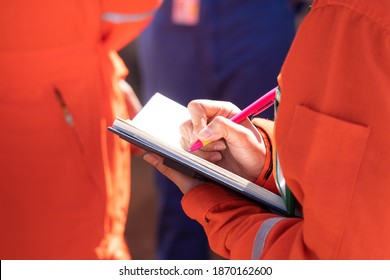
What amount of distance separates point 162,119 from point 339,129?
1.64 ft

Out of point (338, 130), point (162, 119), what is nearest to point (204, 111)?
point (162, 119)

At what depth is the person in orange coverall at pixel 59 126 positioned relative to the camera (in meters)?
1.59

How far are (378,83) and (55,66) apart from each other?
948mm

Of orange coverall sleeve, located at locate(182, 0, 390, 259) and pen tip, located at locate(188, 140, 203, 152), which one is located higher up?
orange coverall sleeve, located at locate(182, 0, 390, 259)

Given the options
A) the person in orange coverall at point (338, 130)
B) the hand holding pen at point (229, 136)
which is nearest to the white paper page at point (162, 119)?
the hand holding pen at point (229, 136)

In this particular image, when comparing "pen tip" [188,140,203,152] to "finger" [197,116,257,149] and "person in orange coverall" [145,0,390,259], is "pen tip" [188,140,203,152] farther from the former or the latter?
"person in orange coverall" [145,0,390,259]

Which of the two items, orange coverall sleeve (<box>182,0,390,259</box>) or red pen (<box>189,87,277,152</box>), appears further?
red pen (<box>189,87,277,152</box>)

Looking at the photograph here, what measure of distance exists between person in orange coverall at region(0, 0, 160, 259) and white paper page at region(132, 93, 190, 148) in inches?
14.7

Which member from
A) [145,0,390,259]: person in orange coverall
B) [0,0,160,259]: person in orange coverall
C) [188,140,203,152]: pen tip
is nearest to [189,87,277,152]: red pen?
[188,140,203,152]: pen tip

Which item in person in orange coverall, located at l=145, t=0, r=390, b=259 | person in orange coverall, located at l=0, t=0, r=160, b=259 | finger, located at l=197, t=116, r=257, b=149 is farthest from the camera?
person in orange coverall, located at l=0, t=0, r=160, b=259

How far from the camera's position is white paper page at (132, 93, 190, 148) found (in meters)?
1.29

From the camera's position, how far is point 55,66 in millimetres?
1629

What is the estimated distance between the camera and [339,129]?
90 centimetres
